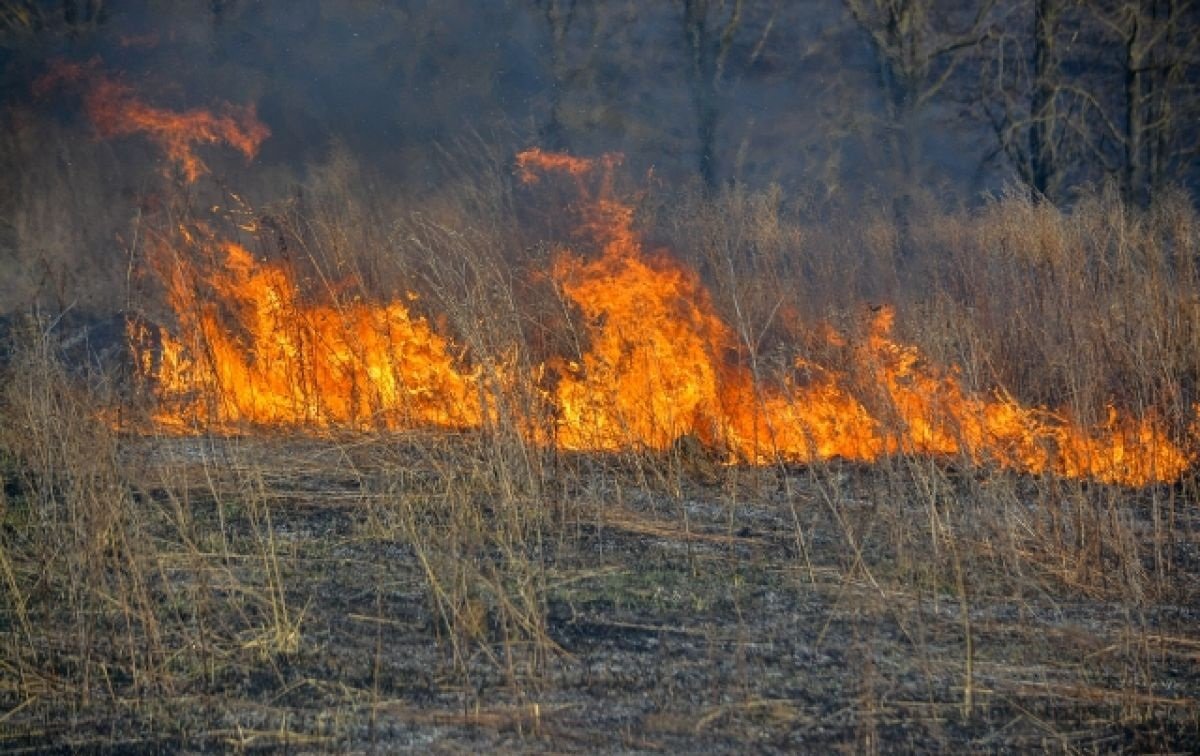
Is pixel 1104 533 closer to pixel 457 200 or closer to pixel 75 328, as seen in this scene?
pixel 457 200

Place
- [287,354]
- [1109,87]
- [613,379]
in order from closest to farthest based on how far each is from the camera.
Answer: [613,379] → [287,354] → [1109,87]

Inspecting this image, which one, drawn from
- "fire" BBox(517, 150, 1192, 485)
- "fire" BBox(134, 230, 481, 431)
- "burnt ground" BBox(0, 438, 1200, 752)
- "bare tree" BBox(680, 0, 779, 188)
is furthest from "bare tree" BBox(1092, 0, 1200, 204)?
"burnt ground" BBox(0, 438, 1200, 752)

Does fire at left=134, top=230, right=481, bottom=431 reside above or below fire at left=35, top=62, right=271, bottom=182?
below

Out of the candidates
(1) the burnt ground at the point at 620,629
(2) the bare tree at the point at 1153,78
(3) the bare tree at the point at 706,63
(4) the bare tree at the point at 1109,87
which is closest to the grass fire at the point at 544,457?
(1) the burnt ground at the point at 620,629

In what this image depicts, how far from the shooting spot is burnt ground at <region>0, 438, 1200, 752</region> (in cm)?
386

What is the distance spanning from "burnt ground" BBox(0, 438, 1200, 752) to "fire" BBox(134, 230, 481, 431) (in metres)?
1.67

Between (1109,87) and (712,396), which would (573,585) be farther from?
(1109,87)

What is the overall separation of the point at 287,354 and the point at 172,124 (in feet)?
14.1

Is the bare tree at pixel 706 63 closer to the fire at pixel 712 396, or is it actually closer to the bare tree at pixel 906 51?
the bare tree at pixel 906 51

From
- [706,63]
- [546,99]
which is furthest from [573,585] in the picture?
[546,99]

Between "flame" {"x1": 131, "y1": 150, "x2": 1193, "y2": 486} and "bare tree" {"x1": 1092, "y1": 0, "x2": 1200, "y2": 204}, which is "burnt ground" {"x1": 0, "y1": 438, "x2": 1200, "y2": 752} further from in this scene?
"bare tree" {"x1": 1092, "y1": 0, "x2": 1200, "y2": 204}

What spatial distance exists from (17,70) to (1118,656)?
13897 millimetres

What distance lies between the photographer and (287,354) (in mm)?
8797

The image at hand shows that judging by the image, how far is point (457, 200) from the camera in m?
10.9
